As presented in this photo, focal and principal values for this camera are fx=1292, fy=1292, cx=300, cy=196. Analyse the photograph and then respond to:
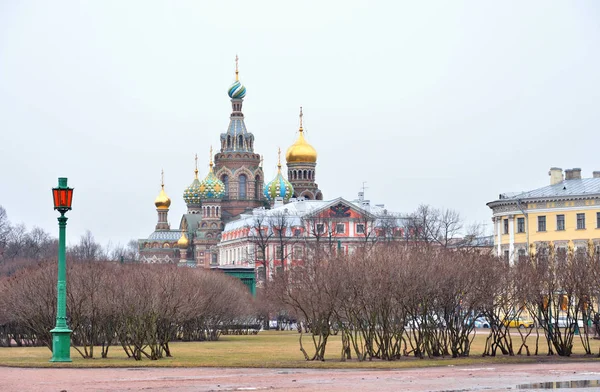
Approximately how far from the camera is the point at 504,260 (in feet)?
173

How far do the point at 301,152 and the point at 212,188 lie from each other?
44.1 ft

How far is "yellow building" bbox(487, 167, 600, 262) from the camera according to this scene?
291ft

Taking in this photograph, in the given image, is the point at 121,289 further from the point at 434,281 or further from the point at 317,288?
the point at 434,281

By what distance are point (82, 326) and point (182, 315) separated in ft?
16.8

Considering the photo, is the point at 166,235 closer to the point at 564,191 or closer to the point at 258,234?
the point at 258,234

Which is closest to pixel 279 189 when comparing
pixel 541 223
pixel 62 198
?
pixel 541 223

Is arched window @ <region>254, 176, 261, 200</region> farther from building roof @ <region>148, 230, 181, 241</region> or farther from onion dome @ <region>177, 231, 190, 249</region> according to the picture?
building roof @ <region>148, 230, 181, 241</region>

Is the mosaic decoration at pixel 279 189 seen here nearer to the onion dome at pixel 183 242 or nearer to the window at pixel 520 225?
the onion dome at pixel 183 242

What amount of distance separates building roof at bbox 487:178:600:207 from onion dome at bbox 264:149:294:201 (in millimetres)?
86755

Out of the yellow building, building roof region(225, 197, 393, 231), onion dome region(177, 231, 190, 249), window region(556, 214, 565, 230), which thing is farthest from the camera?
onion dome region(177, 231, 190, 249)

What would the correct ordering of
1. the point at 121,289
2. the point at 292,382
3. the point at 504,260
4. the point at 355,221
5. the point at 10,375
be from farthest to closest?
the point at 355,221 → the point at 504,260 → the point at 121,289 → the point at 10,375 → the point at 292,382

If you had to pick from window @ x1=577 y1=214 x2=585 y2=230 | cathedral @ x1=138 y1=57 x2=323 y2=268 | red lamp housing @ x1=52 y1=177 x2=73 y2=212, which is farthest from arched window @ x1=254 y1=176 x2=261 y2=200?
red lamp housing @ x1=52 y1=177 x2=73 y2=212

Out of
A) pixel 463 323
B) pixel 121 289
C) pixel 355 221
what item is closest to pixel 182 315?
pixel 121 289

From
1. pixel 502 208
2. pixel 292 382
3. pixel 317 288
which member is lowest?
pixel 292 382
